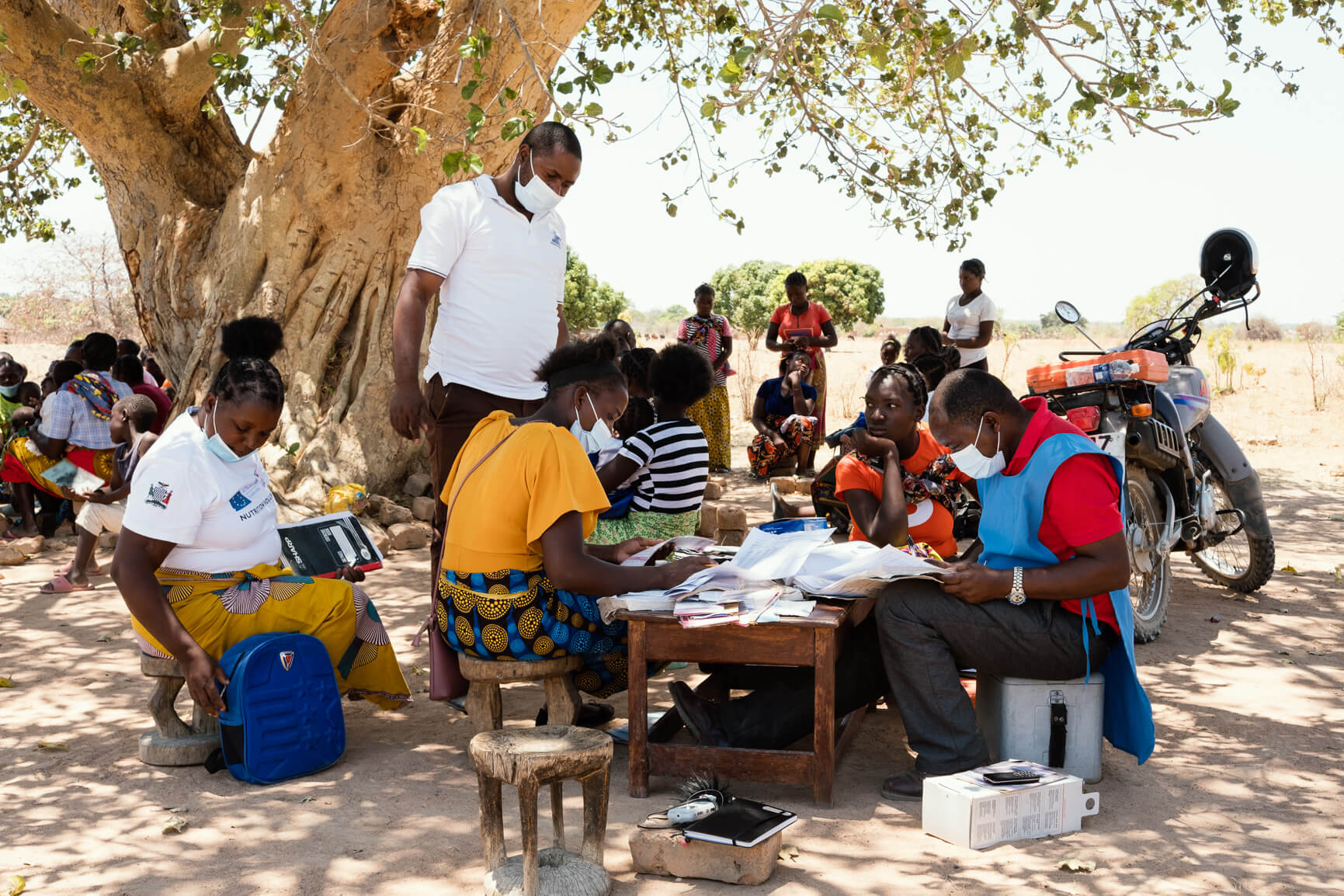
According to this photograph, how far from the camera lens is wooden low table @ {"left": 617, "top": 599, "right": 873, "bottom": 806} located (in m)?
3.42

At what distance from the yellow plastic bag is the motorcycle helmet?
17.8ft

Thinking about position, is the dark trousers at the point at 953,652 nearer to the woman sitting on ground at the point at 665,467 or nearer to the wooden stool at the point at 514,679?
the wooden stool at the point at 514,679

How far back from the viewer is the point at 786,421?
10.6 meters

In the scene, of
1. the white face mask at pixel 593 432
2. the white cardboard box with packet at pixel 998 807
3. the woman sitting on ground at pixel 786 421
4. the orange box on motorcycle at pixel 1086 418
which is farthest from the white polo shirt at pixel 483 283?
the woman sitting on ground at pixel 786 421

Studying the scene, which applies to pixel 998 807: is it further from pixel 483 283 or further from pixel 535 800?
pixel 483 283

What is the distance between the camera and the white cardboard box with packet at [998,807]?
317 cm

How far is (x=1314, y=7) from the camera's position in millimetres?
7051

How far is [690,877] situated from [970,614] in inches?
46.1

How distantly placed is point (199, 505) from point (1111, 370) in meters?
4.07

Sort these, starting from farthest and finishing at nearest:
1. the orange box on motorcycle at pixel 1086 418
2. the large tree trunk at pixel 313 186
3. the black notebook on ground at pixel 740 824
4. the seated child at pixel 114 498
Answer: the large tree trunk at pixel 313 186 < the seated child at pixel 114 498 < the orange box on motorcycle at pixel 1086 418 < the black notebook on ground at pixel 740 824

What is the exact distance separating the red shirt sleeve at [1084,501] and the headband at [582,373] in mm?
1451

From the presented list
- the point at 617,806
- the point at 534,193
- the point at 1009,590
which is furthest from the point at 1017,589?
the point at 534,193

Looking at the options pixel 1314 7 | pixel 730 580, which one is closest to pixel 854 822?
pixel 730 580

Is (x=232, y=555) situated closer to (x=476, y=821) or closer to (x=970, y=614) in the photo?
(x=476, y=821)
